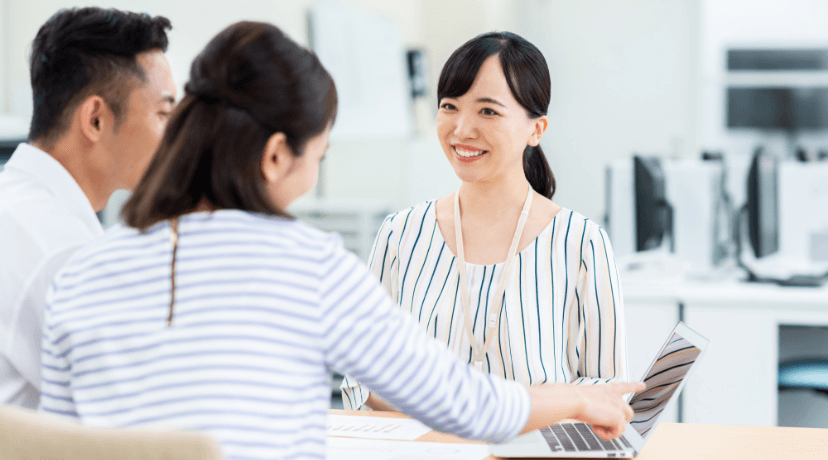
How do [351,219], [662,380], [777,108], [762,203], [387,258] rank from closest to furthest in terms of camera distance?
[662,380] < [387,258] < [762,203] < [351,219] < [777,108]

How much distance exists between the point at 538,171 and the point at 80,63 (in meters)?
0.99

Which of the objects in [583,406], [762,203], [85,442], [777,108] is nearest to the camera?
[85,442]

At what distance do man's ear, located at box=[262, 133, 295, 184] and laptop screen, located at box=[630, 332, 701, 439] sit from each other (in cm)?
64

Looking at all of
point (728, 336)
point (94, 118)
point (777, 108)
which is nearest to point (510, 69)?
point (94, 118)

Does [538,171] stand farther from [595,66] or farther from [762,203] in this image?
[595,66]

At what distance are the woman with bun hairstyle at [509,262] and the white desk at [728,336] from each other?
4.76ft

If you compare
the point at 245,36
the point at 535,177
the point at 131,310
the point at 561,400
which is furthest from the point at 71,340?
the point at 535,177

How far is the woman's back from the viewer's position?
2.52 feet

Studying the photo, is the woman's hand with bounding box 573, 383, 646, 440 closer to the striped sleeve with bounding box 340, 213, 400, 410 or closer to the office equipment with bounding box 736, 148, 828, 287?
the striped sleeve with bounding box 340, 213, 400, 410

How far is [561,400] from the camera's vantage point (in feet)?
3.28

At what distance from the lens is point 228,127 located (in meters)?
0.82

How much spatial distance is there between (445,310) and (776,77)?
564 cm

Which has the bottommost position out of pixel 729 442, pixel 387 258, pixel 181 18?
pixel 729 442

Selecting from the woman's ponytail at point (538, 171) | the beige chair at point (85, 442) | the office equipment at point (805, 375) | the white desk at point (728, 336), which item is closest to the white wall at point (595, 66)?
the white desk at point (728, 336)
